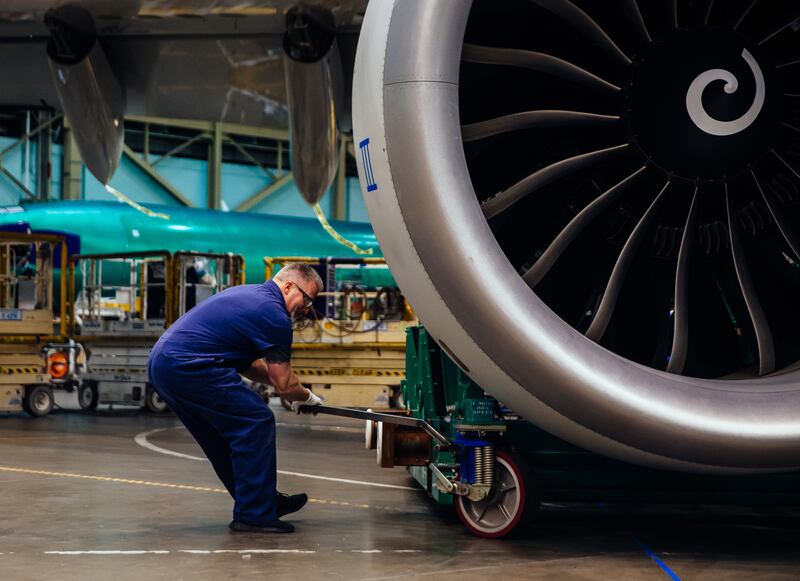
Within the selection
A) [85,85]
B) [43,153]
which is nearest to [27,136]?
[43,153]

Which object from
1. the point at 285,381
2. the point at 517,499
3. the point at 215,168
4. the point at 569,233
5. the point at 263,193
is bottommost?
the point at 517,499

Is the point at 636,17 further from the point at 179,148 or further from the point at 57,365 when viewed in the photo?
the point at 179,148

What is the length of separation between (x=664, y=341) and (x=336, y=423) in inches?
312

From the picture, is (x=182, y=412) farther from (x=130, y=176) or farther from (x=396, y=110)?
(x=130, y=176)

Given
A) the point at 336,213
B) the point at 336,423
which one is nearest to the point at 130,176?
the point at 336,213

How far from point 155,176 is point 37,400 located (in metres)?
15.7

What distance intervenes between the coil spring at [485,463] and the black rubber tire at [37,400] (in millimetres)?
9638

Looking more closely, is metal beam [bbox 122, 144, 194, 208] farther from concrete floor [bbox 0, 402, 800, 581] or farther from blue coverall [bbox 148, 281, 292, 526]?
blue coverall [bbox 148, 281, 292, 526]

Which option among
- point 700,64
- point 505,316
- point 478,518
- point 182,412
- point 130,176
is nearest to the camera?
point 505,316

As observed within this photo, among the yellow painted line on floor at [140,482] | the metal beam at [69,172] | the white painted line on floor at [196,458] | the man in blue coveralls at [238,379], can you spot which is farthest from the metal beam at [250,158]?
the man in blue coveralls at [238,379]

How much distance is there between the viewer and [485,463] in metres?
4.42

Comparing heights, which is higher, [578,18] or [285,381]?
[578,18]

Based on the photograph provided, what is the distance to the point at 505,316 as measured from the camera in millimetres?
3584

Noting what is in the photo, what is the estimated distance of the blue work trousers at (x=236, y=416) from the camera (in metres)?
4.69
